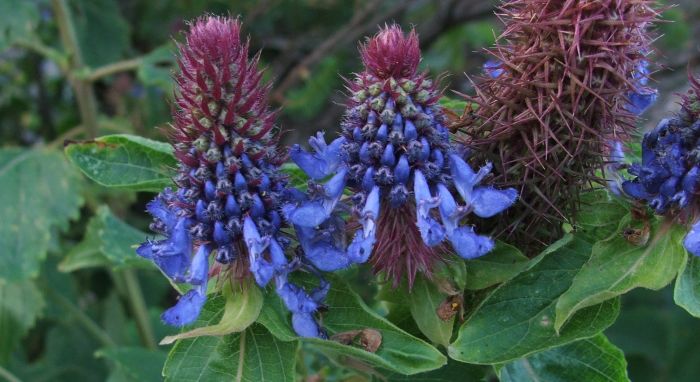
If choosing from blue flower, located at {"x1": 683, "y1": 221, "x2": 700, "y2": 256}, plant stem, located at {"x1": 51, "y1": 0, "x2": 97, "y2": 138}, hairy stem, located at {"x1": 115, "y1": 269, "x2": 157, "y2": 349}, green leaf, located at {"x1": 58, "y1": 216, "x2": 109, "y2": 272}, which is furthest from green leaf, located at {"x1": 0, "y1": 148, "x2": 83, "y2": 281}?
blue flower, located at {"x1": 683, "y1": 221, "x2": 700, "y2": 256}

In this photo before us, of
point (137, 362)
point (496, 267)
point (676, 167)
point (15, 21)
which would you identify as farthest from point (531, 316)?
point (15, 21)

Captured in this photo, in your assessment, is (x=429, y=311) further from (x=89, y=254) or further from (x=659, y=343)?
(x=659, y=343)

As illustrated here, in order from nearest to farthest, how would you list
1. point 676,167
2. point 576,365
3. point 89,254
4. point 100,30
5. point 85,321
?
point 676,167 < point 576,365 < point 89,254 < point 85,321 < point 100,30

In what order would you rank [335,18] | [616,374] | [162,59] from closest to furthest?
1. [616,374]
2. [162,59]
3. [335,18]

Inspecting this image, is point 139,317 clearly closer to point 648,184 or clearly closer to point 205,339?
point 205,339

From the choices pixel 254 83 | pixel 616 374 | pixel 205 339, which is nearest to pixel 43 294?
pixel 205 339

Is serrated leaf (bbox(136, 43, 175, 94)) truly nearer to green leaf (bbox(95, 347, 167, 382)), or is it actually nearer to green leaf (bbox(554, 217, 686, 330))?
green leaf (bbox(95, 347, 167, 382))

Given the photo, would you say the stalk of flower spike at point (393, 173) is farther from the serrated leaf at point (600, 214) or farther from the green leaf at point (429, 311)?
the serrated leaf at point (600, 214)
